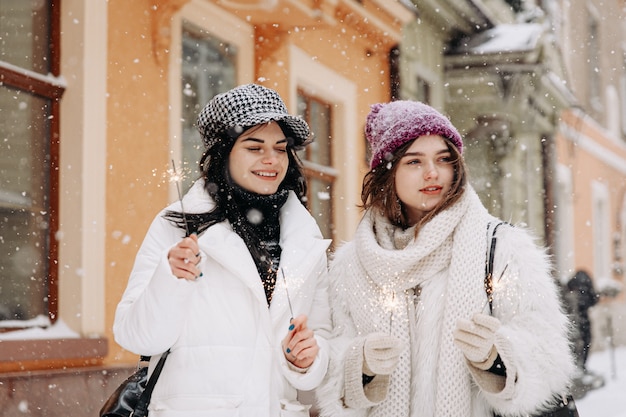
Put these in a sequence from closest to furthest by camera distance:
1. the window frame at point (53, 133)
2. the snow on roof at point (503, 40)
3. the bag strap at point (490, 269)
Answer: the bag strap at point (490, 269) → the window frame at point (53, 133) → the snow on roof at point (503, 40)

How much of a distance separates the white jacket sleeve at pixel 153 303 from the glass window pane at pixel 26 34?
9.09ft

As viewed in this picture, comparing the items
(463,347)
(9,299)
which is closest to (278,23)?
(9,299)

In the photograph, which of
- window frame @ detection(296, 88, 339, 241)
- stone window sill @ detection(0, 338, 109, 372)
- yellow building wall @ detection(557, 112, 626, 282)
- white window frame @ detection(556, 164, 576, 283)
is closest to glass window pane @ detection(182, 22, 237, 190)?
window frame @ detection(296, 88, 339, 241)

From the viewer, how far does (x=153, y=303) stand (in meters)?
2.91

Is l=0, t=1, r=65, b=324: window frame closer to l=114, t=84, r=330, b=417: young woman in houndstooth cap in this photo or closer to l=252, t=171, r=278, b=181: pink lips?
l=114, t=84, r=330, b=417: young woman in houndstooth cap

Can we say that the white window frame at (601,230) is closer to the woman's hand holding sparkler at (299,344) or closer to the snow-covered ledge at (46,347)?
the snow-covered ledge at (46,347)

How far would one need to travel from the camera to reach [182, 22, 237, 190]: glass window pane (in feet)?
23.9

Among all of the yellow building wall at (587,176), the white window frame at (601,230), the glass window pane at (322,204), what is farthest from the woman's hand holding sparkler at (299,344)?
the white window frame at (601,230)

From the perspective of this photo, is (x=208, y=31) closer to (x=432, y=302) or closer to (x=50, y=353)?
(x=50, y=353)

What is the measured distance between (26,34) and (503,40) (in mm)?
8659

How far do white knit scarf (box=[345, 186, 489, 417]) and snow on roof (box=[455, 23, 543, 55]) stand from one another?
9693 millimetres

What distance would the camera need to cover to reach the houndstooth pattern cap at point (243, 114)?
10.6 ft

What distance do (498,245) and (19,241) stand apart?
319 centimetres

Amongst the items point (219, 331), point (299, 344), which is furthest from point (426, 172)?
point (219, 331)
